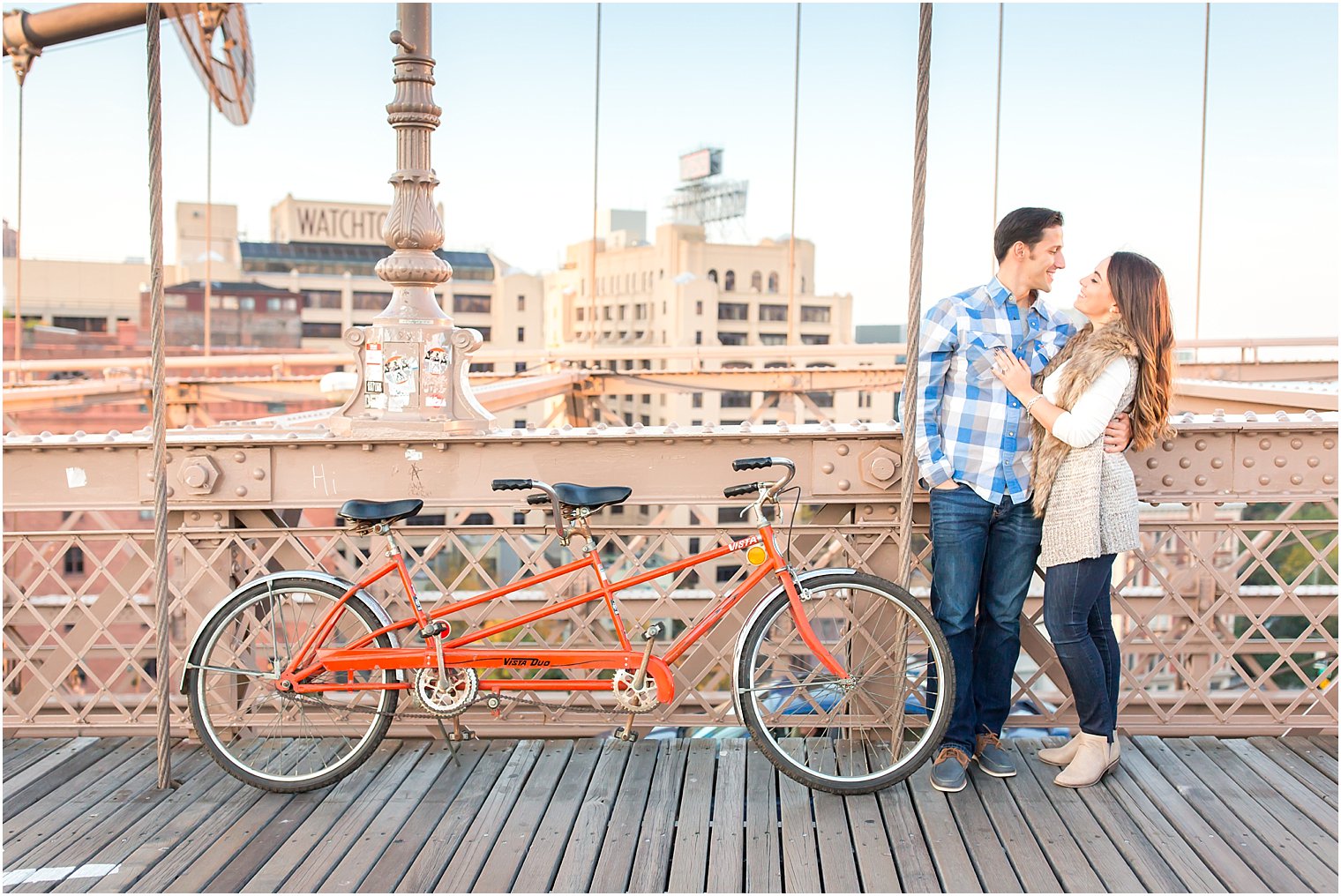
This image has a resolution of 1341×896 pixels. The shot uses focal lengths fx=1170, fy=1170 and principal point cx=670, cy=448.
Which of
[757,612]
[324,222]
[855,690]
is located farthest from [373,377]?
[324,222]

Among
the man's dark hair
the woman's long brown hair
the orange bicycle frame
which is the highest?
the man's dark hair

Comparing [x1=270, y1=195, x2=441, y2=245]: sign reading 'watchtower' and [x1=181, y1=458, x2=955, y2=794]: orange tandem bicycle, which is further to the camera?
[x1=270, y1=195, x2=441, y2=245]: sign reading 'watchtower'

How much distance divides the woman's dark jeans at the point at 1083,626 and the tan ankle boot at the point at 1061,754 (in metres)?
0.07

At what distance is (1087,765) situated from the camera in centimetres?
312

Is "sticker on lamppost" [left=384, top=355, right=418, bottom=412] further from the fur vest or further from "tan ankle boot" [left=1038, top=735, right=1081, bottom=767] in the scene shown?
"tan ankle boot" [left=1038, top=735, right=1081, bottom=767]

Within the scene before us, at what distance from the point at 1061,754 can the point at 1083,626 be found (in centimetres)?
40

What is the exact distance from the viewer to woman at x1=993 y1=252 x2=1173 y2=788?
2.95m

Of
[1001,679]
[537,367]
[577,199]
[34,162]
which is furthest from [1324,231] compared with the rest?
[34,162]

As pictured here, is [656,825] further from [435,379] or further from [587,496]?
[435,379]

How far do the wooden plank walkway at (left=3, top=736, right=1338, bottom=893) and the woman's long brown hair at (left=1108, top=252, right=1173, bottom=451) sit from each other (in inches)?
41.0

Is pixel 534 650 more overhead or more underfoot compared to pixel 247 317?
more underfoot

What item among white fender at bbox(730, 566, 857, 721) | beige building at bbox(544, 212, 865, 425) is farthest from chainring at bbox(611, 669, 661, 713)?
beige building at bbox(544, 212, 865, 425)

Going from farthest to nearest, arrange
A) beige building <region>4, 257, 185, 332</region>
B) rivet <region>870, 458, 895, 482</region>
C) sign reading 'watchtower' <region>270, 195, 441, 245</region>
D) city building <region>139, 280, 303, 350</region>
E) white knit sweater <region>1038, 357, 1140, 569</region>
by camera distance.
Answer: sign reading 'watchtower' <region>270, 195, 441, 245</region> < beige building <region>4, 257, 185, 332</region> < city building <region>139, 280, 303, 350</region> < rivet <region>870, 458, 895, 482</region> < white knit sweater <region>1038, 357, 1140, 569</region>

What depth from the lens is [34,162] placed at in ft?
168
